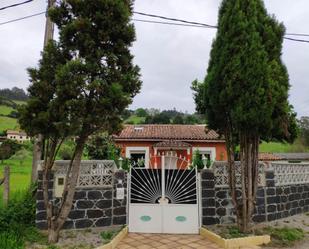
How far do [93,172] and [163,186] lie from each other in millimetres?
1842

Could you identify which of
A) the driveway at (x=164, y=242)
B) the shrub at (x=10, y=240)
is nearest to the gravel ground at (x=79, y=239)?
the shrub at (x=10, y=240)

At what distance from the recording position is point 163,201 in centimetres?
762

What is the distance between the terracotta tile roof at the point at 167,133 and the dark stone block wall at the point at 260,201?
23.0ft

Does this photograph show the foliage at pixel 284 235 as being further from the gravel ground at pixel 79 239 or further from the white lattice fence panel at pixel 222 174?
the gravel ground at pixel 79 239

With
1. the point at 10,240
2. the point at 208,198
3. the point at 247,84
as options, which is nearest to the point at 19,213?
the point at 10,240

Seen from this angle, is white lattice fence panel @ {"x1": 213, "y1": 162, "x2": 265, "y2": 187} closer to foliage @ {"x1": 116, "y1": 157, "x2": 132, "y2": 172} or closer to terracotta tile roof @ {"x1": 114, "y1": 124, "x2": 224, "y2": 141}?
foliage @ {"x1": 116, "y1": 157, "x2": 132, "y2": 172}

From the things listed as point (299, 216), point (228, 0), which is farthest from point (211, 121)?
point (299, 216)

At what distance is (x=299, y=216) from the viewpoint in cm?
916

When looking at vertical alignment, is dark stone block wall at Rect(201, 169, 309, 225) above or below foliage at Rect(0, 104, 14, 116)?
below

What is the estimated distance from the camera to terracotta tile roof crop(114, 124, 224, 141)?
16.8m

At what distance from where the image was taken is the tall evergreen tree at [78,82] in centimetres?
605

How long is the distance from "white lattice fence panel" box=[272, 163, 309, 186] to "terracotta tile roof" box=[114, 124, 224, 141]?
638 cm

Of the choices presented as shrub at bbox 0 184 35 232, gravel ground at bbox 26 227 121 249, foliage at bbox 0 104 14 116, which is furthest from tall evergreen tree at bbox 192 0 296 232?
foliage at bbox 0 104 14 116

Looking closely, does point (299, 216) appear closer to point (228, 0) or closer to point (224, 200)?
point (224, 200)
